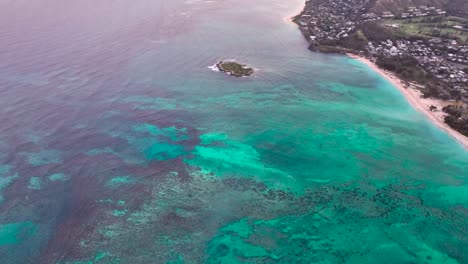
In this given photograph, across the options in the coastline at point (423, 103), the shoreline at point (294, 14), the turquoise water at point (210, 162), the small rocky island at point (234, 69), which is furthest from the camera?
the shoreline at point (294, 14)

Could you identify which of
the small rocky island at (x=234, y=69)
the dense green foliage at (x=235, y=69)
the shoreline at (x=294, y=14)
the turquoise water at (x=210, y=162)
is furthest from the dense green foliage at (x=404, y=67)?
the shoreline at (x=294, y=14)

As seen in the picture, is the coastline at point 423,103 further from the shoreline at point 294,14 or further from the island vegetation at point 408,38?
the shoreline at point 294,14

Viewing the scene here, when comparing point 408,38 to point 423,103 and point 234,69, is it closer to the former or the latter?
point 423,103

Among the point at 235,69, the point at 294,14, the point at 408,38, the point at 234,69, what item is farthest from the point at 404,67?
the point at 294,14

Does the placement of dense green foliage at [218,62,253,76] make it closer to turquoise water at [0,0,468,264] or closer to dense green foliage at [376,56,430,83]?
turquoise water at [0,0,468,264]

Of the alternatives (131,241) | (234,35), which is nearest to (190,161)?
(131,241)

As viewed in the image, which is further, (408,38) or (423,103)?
(408,38)
